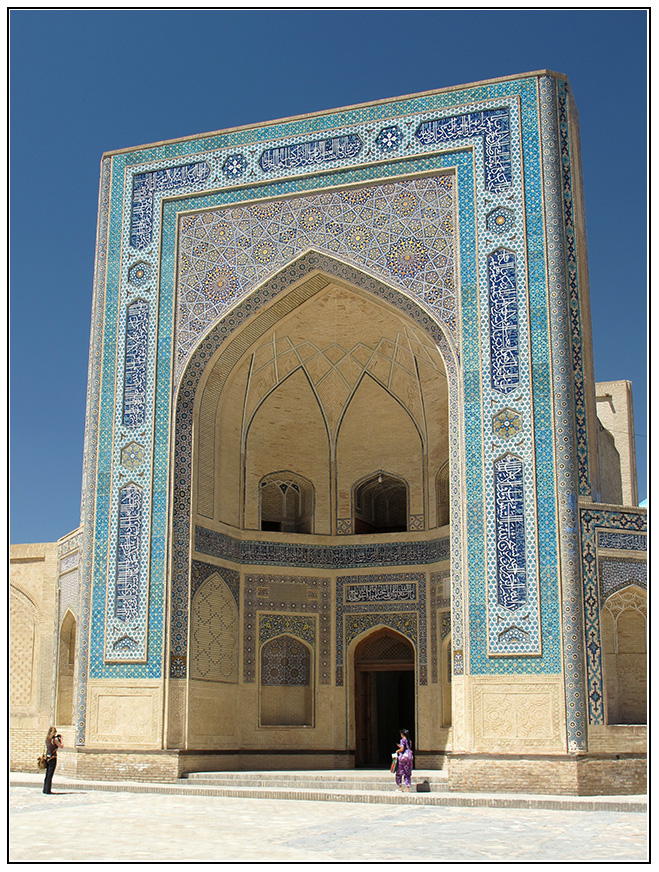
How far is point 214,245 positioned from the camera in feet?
36.2

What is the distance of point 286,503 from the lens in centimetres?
1269

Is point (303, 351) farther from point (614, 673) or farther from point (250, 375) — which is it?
point (614, 673)

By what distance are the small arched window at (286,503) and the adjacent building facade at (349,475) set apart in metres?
0.03

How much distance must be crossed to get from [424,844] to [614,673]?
4082 millimetres

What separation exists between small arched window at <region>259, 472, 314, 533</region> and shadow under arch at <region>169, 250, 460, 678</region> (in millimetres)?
1699

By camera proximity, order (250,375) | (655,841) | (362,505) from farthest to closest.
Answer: (362,505) < (250,375) < (655,841)


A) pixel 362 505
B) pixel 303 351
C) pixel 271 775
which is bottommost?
pixel 271 775

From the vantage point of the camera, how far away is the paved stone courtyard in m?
5.02

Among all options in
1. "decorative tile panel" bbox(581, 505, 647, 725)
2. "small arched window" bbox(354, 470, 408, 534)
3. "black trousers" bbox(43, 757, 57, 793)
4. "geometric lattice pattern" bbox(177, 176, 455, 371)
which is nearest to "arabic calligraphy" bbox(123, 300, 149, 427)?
"geometric lattice pattern" bbox(177, 176, 455, 371)

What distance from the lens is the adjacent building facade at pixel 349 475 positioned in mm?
9000

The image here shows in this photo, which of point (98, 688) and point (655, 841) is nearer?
point (655, 841)

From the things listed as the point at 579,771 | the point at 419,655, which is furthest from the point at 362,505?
the point at 579,771

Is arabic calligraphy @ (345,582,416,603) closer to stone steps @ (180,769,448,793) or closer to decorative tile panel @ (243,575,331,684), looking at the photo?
decorative tile panel @ (243,575,331,684)

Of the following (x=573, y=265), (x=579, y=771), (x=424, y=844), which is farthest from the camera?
(x=573, y=265)
